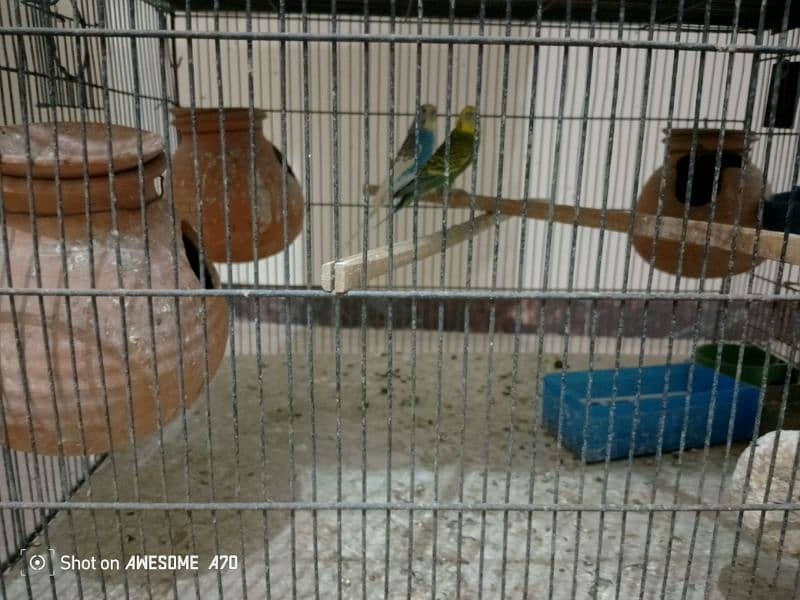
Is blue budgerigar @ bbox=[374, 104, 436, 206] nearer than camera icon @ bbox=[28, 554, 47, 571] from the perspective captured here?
No

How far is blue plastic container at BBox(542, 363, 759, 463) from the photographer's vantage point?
6.02ft

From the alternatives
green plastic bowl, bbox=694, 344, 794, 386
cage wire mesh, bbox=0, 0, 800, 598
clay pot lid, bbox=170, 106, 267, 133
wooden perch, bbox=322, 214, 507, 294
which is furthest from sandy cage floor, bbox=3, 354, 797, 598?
clay pot lid, bbox=170, 106, 267, 133

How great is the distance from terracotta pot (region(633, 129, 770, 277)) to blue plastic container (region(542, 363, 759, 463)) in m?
0.39

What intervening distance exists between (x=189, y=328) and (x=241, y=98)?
2172mm

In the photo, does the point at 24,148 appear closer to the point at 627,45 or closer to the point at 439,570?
the point at 627,45

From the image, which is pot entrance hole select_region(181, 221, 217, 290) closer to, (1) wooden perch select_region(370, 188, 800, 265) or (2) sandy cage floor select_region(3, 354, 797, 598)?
(2) sandy cage floor select_region(3, 354, 797, 598)

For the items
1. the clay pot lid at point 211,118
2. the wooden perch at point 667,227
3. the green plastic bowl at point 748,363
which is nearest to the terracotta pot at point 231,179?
the clay pot lid at point 211,118

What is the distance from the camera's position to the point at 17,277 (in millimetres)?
1039

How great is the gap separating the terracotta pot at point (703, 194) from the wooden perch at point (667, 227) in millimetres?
318

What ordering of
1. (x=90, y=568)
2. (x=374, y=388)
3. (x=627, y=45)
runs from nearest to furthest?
(x=627, y=45), (x=90, y=568), (x=374, y=388)

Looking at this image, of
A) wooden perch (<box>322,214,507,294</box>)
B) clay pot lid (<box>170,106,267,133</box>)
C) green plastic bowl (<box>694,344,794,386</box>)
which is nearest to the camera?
wooden perch (<box>322,214,507,294</box>)

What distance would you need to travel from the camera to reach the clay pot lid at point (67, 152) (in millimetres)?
1012

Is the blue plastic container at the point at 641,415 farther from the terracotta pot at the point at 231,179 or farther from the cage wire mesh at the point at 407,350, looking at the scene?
the terracotta pot at the point at 231,179

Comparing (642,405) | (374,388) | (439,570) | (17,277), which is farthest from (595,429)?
(17,277)
